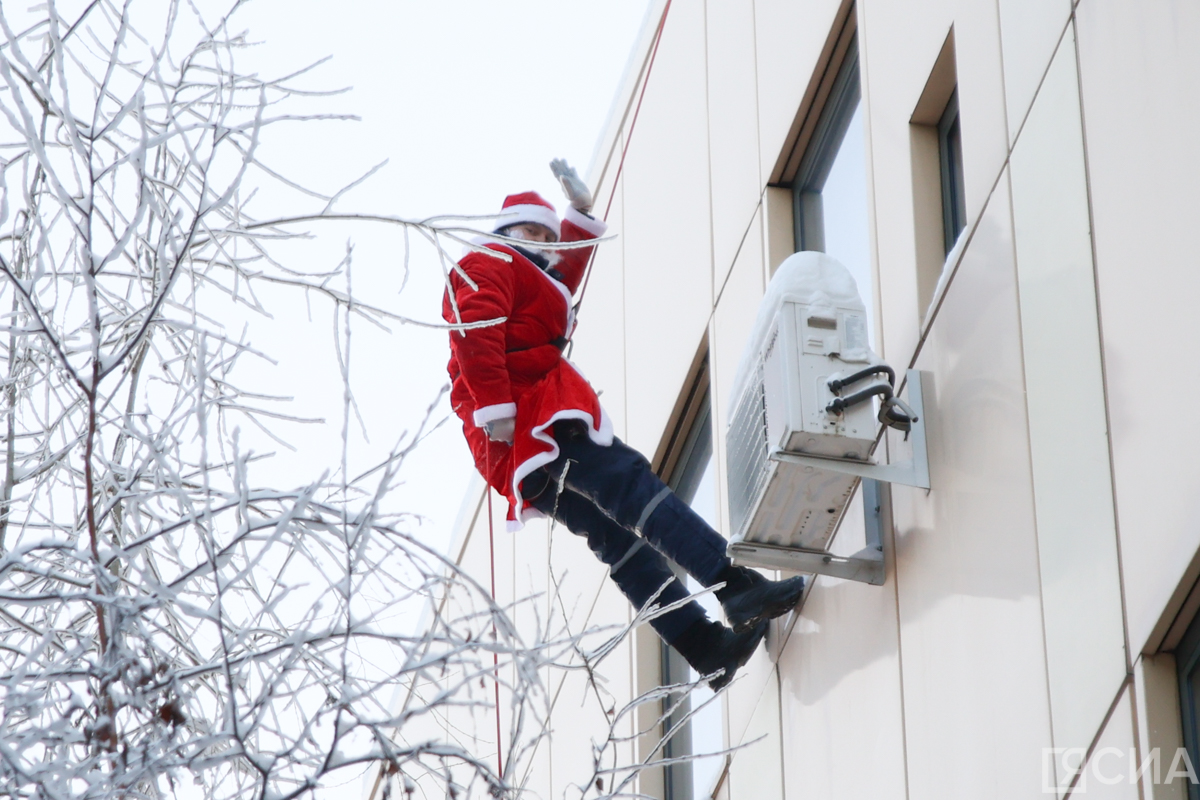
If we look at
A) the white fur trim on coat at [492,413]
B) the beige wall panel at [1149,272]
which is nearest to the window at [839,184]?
the white fur trim on coat at [492,413]

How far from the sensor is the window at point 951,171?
575 cm

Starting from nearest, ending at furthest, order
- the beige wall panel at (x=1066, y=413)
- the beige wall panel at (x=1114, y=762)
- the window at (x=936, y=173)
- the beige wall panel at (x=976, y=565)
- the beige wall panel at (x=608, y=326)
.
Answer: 1. the beige wall panel at (x=1114, y=762)
2. the beige wall panel at (x=1066, y=413)
3. the beige wall panel at (x=976, y=565)
4. the window at (x=936, y=173)
5. the beige wall panel at (x=608, y=326)

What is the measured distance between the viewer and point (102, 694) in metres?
3.53

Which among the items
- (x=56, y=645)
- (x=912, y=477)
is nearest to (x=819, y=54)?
(x=912, y=477)

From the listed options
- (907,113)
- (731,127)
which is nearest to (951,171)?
(907,113)

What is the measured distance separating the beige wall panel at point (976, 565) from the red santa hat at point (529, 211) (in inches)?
76.8

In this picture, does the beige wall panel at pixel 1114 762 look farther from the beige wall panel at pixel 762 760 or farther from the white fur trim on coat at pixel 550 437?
the white fur trim on coat at pixel 550 437

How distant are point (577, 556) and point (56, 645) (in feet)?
20.5

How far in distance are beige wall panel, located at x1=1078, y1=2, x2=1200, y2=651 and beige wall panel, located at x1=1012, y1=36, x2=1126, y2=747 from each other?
0.08 m

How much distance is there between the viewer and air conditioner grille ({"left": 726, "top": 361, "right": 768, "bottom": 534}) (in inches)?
221

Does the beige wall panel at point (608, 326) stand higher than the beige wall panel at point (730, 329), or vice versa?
the beige wall panel at point (608, 326)

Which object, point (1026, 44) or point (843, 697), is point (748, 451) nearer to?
point (843, 697)

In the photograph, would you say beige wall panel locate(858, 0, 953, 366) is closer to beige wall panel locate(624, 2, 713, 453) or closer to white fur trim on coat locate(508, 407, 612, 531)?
white fur trim on coat locate(508, 407, 612, 531)

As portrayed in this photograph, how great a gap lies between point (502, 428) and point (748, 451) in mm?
1033
